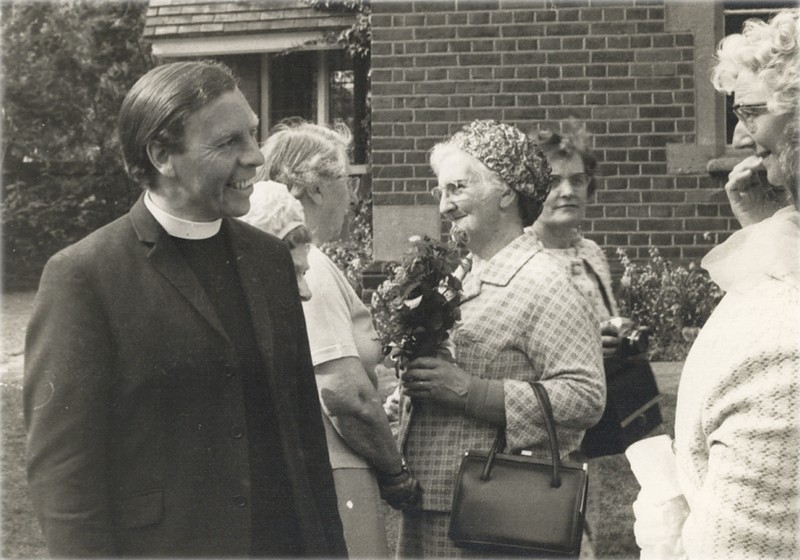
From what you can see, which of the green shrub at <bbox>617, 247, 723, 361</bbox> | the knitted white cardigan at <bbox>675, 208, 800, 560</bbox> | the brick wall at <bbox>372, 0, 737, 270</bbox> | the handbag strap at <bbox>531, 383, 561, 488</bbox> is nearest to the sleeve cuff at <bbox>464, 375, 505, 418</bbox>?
the handbag strap at <bbox>531, 383, 561, 488</bbox>

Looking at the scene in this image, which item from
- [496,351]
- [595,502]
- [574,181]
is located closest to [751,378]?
[496,351]

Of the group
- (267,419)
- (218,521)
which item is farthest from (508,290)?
(218,521)

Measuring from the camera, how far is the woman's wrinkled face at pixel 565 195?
4.73 meters

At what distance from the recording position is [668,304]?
8.63 meters

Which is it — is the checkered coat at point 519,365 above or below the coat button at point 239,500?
above

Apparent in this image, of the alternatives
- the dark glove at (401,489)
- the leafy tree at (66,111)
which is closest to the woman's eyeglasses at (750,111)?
the dark glove at (401,489)

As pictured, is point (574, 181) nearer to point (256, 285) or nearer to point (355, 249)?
point (256, 285)

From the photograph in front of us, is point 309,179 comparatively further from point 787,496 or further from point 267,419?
point 787,496

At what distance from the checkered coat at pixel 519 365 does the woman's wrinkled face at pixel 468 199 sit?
0.47 ft

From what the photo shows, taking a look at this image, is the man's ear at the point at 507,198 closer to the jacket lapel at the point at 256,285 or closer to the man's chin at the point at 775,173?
the jacket lapel at the point at 256,285

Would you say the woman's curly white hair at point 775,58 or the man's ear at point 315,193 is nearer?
the woman's curly white hair at point 775,58

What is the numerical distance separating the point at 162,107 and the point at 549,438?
60.8 inches

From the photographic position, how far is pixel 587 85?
8.87 metres

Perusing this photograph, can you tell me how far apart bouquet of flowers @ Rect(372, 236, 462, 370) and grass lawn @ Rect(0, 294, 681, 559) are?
137 cm
